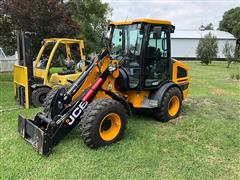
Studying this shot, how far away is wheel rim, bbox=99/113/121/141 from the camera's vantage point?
425 centimetres

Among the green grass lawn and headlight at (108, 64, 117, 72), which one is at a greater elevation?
headlight at (108, 64, 117, 72)

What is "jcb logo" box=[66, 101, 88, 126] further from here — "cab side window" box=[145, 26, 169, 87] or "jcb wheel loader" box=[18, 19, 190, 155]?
"cab side window" box=[145, 26, 169, 87]

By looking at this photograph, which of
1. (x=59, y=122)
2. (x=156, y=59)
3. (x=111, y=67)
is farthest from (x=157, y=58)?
(x=59, y=122)

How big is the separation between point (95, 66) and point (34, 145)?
5.30ft

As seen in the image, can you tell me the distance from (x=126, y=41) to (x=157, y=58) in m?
0.74

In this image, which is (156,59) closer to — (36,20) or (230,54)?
(36,20)

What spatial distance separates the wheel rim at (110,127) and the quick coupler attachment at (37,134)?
0.81m

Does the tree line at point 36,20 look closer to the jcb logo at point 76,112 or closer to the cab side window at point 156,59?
the cab side window at point 156,59

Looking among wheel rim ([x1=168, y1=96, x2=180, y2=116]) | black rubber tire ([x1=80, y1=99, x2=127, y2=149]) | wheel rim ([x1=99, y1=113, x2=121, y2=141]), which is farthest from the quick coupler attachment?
wheel rim ([x1=168, y1=96, x2=180, y2=116])

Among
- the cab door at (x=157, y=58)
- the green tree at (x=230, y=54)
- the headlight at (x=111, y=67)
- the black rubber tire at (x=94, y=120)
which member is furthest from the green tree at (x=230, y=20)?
the black rubber tire at (x=94, y=120)

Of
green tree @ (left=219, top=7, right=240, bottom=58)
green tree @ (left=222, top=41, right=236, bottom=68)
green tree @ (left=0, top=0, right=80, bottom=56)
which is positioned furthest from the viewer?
green tree @ (left=219, top=7, right=240, bottom=58)

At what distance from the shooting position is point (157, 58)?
5555mm

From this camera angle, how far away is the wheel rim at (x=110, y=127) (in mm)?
4250

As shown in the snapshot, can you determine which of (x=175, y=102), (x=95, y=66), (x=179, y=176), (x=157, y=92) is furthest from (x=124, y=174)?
(x=175, y=102)
